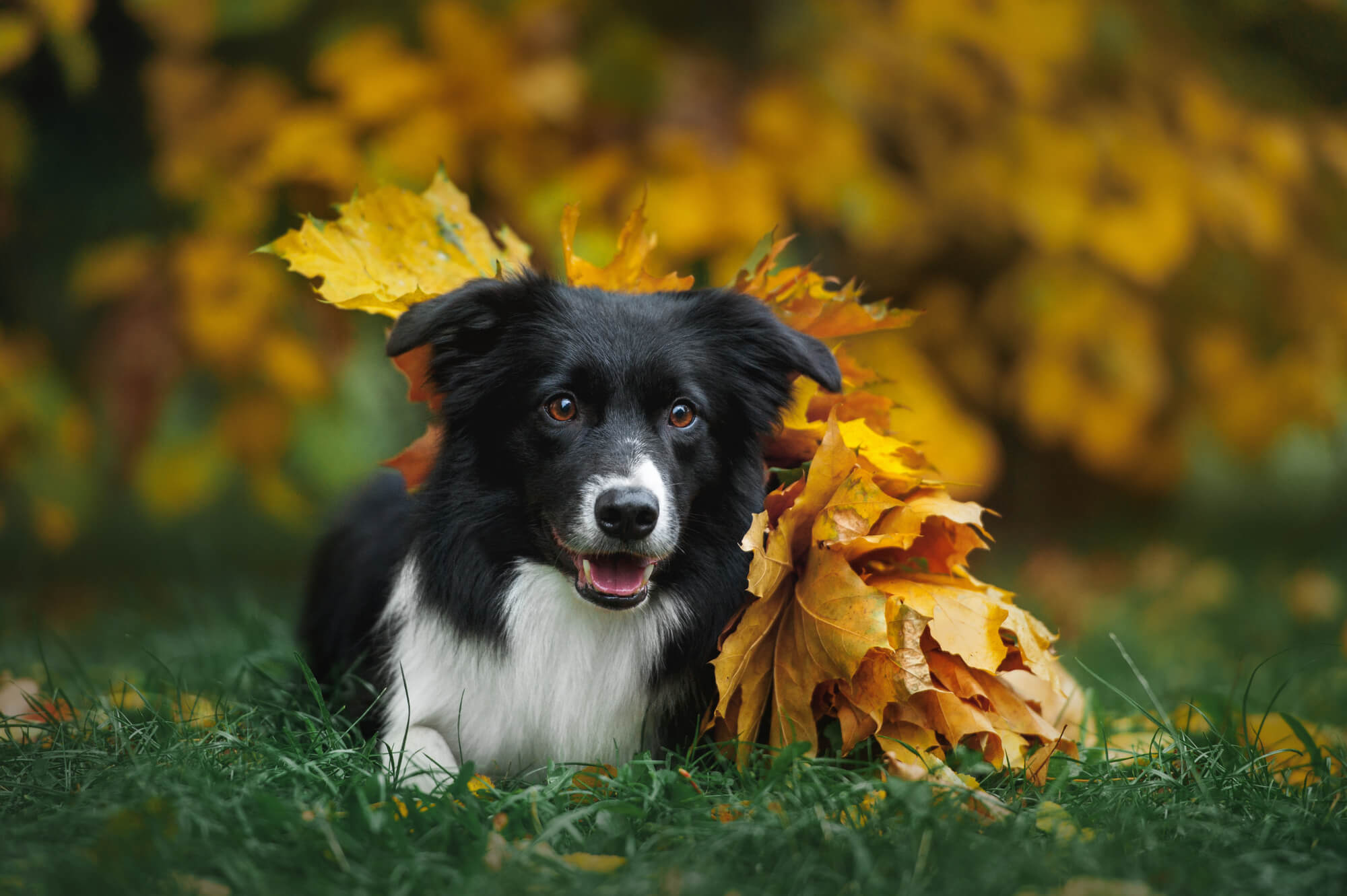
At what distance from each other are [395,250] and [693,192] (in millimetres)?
2022

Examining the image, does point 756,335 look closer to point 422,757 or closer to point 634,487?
point 634,487

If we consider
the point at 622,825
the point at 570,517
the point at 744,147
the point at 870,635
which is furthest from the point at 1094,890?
the point at 744,147

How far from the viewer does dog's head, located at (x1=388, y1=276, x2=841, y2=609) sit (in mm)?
2613

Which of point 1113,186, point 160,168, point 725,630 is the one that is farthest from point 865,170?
point 160,168

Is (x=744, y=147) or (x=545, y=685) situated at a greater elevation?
(x=744, y=147)

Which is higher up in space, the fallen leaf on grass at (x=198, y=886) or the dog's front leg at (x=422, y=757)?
the fallen leaf on grass at (x=198, y=886)

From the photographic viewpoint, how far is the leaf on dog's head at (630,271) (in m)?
3.20

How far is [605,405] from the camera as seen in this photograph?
8.94 ft

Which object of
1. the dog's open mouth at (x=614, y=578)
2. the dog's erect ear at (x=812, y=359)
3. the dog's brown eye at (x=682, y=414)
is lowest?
the dog's open mouth at (x=614, y=578)

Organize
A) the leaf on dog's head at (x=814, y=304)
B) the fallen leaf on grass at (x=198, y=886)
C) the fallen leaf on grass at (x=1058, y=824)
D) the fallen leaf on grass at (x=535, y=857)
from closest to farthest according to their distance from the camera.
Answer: the fallen leaf on grass at (x=198, y=886), the fallen leaf on grass at (x=535, y=857), the fallen leaf on grass at (x=1058, y=824), the leaf on dog's head at (x=814, y=304)

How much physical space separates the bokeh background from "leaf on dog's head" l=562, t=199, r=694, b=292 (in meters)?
1.13

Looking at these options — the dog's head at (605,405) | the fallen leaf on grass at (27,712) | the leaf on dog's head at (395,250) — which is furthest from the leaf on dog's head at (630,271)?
the fallen leaf on grass at (27,712)

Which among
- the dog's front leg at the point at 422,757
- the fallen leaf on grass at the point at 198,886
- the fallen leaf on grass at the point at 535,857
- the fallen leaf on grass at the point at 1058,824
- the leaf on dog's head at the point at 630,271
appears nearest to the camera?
the fallen leaf on grass at the point at 198,886

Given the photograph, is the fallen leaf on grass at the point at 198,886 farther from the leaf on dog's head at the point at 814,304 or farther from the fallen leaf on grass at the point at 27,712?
the leaf on dog's head at the point at 814,304
